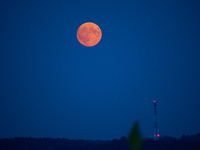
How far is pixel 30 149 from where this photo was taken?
43.9 metres

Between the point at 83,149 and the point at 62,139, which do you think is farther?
the point at 62,139

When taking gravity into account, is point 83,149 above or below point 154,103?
below

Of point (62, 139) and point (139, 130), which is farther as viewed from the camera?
point (62, 139)

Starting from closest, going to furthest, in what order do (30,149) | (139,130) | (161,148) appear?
(139,130), (161,148), (30,149)

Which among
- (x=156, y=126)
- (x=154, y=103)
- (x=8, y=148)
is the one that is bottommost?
(x=8, y=148)

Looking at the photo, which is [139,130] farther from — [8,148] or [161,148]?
[8,148]

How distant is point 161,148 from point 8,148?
34.4 metres

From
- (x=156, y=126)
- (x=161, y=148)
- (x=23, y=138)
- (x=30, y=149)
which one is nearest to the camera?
(x=161, y=148)

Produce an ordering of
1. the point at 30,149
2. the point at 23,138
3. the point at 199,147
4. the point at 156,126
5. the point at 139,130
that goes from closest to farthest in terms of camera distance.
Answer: the point at 139,130 → the point at 199,147 → the point at 156,126 → the point at 30,149 → the point at 23,138

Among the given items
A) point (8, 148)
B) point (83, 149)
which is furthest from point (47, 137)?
point (83, 149)

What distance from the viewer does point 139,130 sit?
176cm

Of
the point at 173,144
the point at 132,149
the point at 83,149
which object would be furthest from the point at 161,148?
the point at 132,149

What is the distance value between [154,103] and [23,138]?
46.9m

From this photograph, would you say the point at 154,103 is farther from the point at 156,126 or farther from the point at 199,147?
the point at 199,147
